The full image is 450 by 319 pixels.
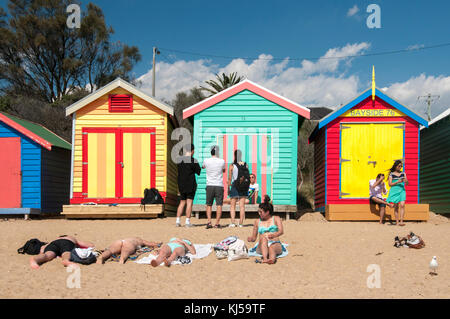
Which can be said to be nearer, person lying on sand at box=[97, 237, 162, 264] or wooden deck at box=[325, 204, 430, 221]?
person lying on sand at box=[97, 237, 162, 264]

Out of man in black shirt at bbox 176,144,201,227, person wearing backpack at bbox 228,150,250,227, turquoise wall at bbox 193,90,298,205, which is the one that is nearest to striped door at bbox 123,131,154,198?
turquoise wall at bbox 193,90,298,205

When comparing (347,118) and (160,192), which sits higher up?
(347,118)

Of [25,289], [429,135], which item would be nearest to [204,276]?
[25,289]

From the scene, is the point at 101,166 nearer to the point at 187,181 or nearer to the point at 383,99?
the point at 187,181

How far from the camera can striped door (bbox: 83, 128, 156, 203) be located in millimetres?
12945

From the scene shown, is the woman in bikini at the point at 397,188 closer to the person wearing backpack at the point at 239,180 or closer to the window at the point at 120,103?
the person wearing backpack at the point at 239,180

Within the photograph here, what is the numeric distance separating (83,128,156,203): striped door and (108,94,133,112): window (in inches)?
23.4

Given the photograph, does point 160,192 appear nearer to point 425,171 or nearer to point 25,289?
point 25,289

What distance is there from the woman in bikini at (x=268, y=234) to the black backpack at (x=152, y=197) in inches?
226

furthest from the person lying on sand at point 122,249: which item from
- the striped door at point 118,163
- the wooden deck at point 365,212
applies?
the wooden deck at point 365,212

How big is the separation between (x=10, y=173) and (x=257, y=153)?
281 inches

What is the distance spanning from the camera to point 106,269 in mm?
6523

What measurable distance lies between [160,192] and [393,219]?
20.6ft

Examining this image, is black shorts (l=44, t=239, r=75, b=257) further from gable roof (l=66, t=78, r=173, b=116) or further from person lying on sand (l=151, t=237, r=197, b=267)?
gable roof (l=66, t=78, r=173, b=116)
